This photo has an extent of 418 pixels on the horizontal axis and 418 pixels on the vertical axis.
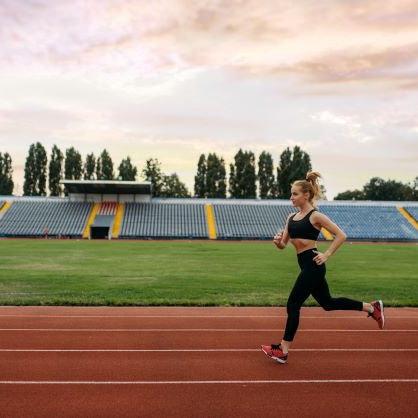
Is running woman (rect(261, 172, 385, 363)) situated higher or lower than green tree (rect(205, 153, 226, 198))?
lower

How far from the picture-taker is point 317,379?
205 inches

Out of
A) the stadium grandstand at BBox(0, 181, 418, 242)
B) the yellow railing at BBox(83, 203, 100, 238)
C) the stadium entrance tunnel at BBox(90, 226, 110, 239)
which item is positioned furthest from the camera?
the stadium entrance tunnel at BBox(90, 226, 110, 239)

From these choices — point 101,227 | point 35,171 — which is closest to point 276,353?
point 101,227

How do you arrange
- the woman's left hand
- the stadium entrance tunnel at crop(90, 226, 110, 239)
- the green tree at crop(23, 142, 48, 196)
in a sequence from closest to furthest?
the woman's left hand → the stadium entrance tunnel at crop(90, 226, 110, 239) → the green tree at crop(23, 142, 48, 196)

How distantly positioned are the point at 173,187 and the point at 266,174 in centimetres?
2303

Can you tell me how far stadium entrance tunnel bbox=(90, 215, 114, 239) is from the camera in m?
51.9

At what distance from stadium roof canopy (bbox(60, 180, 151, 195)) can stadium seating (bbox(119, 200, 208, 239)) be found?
6.53 ft

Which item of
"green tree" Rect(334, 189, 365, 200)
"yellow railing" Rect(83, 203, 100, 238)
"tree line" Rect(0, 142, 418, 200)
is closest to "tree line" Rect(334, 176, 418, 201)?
"green tree" Rect(334, 189, 365, 200)

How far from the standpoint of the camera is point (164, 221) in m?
54.3

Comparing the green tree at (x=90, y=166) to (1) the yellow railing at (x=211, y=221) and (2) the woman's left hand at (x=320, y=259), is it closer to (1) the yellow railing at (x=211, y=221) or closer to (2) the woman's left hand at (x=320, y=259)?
(1) the yellow railing at (x=211, y=221)

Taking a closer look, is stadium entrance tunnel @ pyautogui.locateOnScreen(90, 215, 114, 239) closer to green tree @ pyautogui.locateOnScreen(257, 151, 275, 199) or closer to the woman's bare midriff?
green tree @ pyautogui.locateOnScreen(257, 151, 275, 199)

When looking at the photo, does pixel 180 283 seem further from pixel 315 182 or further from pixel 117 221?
pixel 117 221

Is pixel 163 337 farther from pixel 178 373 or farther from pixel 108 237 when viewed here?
pixel 108 237

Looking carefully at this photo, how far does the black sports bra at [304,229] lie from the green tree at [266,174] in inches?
2965
